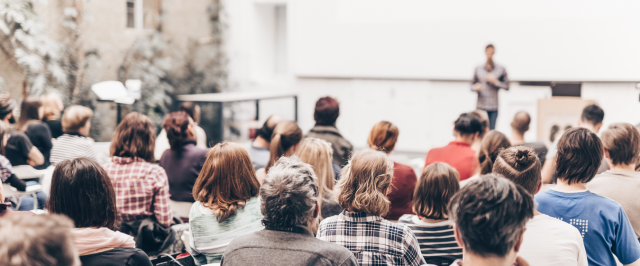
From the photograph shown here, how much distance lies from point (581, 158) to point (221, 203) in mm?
1530

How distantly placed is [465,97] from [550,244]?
6003 mm

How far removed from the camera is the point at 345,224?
80.5 inches

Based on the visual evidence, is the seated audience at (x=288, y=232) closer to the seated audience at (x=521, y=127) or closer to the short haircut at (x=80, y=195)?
the short haircut at (x=80, y=195)

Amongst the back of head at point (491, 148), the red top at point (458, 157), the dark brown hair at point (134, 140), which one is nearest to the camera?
the dark brown hair at point (134, 140)

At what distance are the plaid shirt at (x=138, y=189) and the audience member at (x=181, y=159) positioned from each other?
0.44 meters

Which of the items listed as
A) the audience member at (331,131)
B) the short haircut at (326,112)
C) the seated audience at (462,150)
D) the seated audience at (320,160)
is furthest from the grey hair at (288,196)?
the short haircut at (326,112)

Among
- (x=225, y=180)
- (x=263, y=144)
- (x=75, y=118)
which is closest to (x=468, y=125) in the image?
(x=263, y=144)

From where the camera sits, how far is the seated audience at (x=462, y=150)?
3807mm

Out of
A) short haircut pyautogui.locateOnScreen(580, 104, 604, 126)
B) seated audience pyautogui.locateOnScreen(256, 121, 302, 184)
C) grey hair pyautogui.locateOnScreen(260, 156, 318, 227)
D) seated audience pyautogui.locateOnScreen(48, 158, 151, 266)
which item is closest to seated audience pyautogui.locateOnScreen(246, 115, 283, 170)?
seated audience pyautogui.locateOnScreen(256, 121, 302, 184)

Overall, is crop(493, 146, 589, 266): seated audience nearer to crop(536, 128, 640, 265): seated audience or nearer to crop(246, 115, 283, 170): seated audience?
crop(536, 128, 640, 265): seated audience

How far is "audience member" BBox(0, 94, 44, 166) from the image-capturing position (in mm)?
4004

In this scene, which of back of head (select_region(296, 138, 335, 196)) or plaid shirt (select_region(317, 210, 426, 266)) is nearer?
plaid shirt (select_region(317, 210, 426, 266))

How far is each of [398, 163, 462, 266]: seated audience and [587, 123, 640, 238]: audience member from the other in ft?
2.55

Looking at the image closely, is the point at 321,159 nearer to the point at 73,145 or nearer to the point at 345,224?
the point at 345,224
